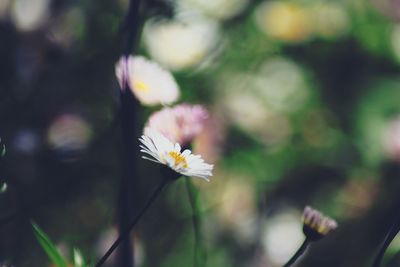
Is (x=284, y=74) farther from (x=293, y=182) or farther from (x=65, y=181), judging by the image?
(x=65, y=181)

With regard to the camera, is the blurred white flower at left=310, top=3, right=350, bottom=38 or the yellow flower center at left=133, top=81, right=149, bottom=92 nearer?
the yellow flower center at left=133, top=81, right=149, bottom=92

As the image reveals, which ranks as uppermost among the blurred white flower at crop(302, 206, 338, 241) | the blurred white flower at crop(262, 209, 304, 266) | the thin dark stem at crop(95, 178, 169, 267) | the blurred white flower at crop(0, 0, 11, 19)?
the blurred white flower at crop(0, 0, 11, 19)

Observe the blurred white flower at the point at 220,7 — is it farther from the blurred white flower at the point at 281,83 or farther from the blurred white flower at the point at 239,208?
the blurred white flower at the point at 239,208

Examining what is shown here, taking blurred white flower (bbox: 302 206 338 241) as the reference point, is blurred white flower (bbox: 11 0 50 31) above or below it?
above

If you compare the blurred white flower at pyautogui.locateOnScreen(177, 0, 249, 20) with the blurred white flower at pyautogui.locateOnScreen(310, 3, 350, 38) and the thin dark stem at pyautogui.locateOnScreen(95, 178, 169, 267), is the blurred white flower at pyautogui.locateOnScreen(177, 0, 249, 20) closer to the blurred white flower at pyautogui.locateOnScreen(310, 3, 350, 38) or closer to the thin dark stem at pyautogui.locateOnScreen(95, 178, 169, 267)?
the blurred white flower at pyautogui.locateOnScreen(310, 3, 350, 38)

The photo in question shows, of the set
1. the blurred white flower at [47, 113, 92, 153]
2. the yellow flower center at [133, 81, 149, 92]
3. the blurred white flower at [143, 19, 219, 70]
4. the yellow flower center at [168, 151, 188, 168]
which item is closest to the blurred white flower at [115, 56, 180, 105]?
the yellow flower center at [133, 81, 149, 92]

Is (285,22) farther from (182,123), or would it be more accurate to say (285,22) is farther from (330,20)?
(182,123)

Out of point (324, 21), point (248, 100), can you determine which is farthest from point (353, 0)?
point (248, 100)

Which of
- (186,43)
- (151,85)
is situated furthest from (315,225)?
(186,43)
